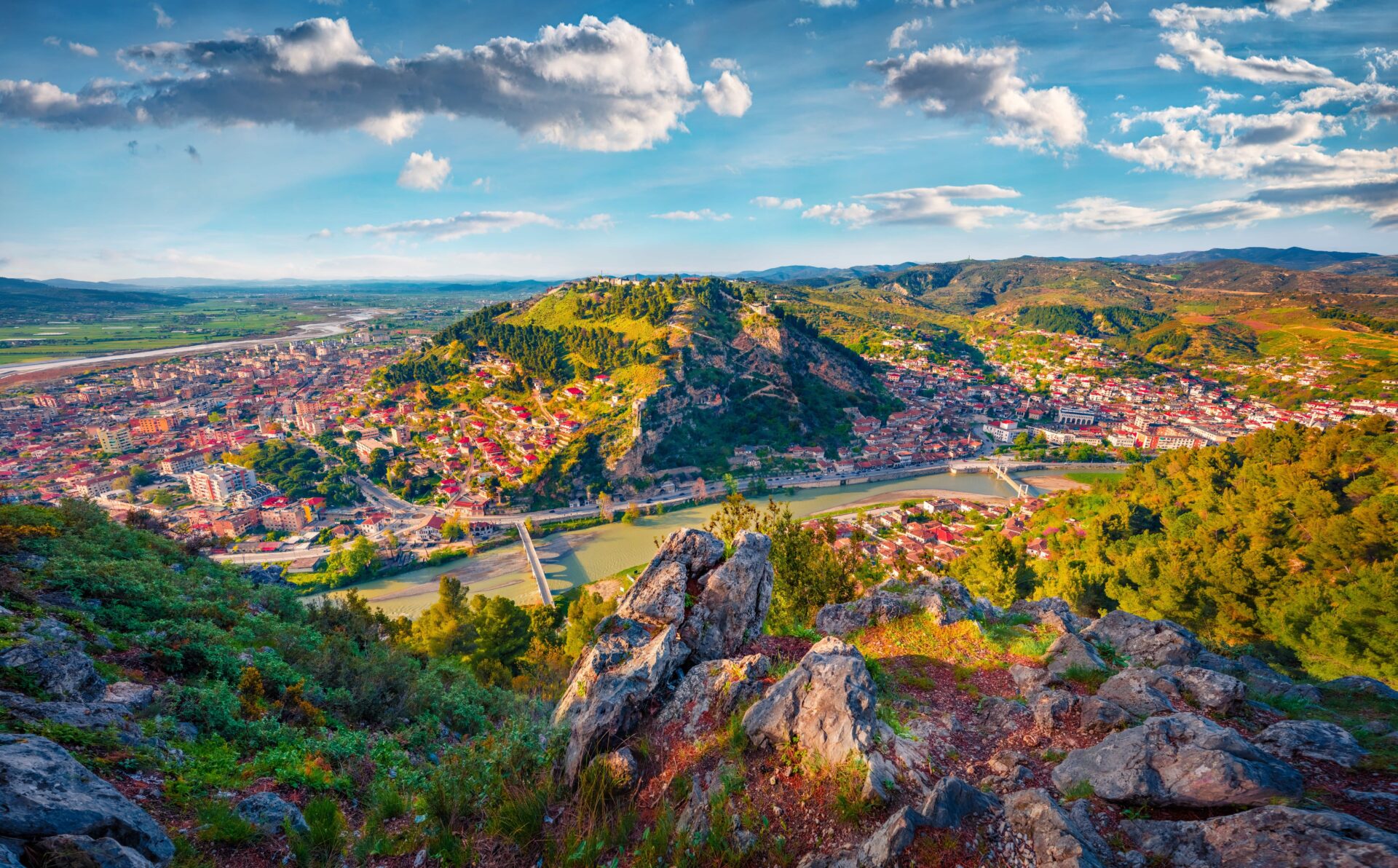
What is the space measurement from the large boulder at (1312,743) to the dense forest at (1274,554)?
10219 millimetres

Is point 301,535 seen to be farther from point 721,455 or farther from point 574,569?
point 721,455

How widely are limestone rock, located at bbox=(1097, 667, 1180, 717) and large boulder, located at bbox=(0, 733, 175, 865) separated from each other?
7901 mm

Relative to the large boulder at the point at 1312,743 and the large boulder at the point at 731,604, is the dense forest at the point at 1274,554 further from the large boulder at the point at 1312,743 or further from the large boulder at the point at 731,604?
the large boulder at the point at 731,604

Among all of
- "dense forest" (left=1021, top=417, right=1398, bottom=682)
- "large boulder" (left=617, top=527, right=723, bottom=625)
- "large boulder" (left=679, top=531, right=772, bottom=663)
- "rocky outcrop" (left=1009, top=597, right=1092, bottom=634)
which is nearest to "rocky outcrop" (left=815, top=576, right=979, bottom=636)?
"rocky outcrop" (left=1009, top=597, right=1092, bottom=634)

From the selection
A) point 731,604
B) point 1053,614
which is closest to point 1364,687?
point 1053,614

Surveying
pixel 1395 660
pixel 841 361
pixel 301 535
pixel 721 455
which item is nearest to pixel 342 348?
pixel 301 535

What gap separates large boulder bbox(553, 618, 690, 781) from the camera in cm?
504

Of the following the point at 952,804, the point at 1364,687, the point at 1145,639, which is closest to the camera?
the point at 952,804

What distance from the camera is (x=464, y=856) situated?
366 centimetres

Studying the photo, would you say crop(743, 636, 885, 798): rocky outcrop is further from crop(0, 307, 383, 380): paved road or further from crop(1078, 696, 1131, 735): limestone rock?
crop(0, 307, 383, 380): paved road

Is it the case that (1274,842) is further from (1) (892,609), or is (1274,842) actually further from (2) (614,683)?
(1) (892,609)

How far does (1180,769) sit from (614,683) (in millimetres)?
4835

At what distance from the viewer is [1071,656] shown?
22.1ft

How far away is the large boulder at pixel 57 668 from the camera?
4.46 meters
